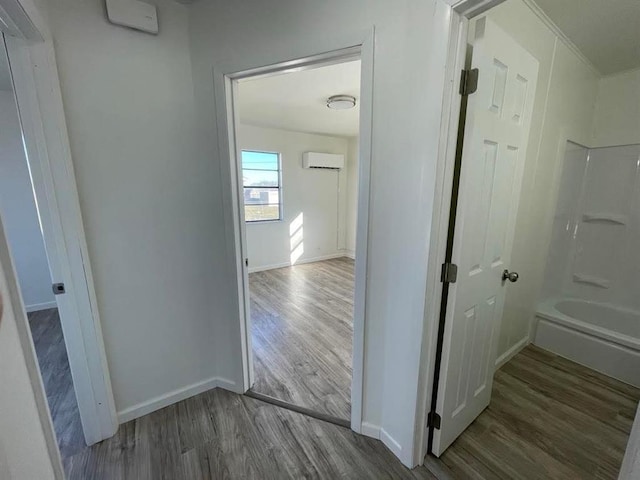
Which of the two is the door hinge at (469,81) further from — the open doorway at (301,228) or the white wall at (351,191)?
the white wall at (351,191)

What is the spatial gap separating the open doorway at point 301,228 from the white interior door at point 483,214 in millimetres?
716

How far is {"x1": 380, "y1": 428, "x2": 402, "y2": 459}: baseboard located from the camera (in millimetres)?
1447

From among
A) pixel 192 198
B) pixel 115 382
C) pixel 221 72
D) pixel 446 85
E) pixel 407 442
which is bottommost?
pixel 407 442

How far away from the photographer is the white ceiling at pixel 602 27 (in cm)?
158

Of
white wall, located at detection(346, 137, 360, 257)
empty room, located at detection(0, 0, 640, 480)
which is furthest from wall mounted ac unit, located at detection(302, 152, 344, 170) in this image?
empty room, located at detection(0, 0, 640, 480)

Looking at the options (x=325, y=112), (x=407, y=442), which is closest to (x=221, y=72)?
(x=407, y=442)

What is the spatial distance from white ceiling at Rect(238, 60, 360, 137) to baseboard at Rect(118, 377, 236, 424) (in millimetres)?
2108

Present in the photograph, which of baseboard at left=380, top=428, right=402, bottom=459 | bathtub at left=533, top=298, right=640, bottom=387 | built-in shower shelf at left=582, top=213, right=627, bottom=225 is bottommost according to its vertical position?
baseboard at left=380, top=428, right=402, bottom=459

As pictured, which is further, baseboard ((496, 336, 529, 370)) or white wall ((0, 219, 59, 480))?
baseboard ((496, 336, 529, 370))

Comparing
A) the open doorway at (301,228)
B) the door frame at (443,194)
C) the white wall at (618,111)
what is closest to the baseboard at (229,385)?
the open doorway at (301,228)

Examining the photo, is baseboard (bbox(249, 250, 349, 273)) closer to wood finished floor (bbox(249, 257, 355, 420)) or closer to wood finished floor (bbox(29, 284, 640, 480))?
wood finished floor (bbox(249, 257, 355, 420))

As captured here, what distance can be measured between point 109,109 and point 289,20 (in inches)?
40.4

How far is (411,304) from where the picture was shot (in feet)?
4.15

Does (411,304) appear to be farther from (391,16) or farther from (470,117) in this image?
(391,16)
